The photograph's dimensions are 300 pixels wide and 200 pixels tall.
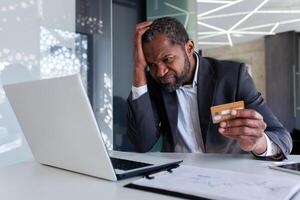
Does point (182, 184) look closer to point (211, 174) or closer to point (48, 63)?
point (211, 174)

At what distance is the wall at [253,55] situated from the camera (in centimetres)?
757

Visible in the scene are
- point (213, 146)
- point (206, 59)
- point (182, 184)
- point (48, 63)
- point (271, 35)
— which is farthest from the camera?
point (271, 35)

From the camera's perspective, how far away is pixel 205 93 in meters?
1.38

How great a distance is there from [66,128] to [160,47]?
75cm

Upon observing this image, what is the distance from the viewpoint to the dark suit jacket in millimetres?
1320

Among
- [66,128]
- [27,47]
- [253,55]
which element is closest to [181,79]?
[66,128]

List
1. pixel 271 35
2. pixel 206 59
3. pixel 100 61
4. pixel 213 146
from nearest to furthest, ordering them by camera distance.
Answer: pixel 213 146 → pixel 206 59 → pixel 100 61 → pixel 271 35

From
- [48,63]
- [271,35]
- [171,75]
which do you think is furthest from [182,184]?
[271,35]

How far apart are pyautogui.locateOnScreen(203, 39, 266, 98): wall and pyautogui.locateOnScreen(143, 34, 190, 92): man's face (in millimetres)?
6279

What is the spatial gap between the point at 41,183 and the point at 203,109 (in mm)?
769

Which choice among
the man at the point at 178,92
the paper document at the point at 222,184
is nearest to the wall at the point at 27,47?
the man at the point at 178,92

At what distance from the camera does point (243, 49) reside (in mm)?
7953

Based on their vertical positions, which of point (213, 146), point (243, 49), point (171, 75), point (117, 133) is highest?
point (243, 49)

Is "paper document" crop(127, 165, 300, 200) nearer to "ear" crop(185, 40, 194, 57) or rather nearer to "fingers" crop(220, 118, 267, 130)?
"fingers" crop(220, 118, 267, 130)
